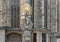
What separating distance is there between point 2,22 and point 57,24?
4148mm

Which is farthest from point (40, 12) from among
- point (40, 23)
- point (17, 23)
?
point (17, 23)

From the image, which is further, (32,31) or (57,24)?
(57,24)

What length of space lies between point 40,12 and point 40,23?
82cm

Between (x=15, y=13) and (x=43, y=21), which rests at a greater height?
(x=15, y=13)

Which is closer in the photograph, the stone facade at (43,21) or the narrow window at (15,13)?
the stone facade at (43,21)

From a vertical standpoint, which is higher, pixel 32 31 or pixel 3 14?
pixel 3 14

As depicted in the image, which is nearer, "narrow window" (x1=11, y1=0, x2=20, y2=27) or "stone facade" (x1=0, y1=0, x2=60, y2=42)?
"stone facade" (x1=0, y1=0, x2=60, y2=42)

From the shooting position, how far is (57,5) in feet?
56.7

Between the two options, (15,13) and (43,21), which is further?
(15,13)

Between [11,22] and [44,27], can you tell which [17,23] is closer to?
[11,22]

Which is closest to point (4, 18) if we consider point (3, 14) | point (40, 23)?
point (3, 14)

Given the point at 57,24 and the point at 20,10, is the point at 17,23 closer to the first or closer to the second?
the point at 20,10

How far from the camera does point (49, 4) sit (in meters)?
17.1

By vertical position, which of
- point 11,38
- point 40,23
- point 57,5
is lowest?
point 11,38
